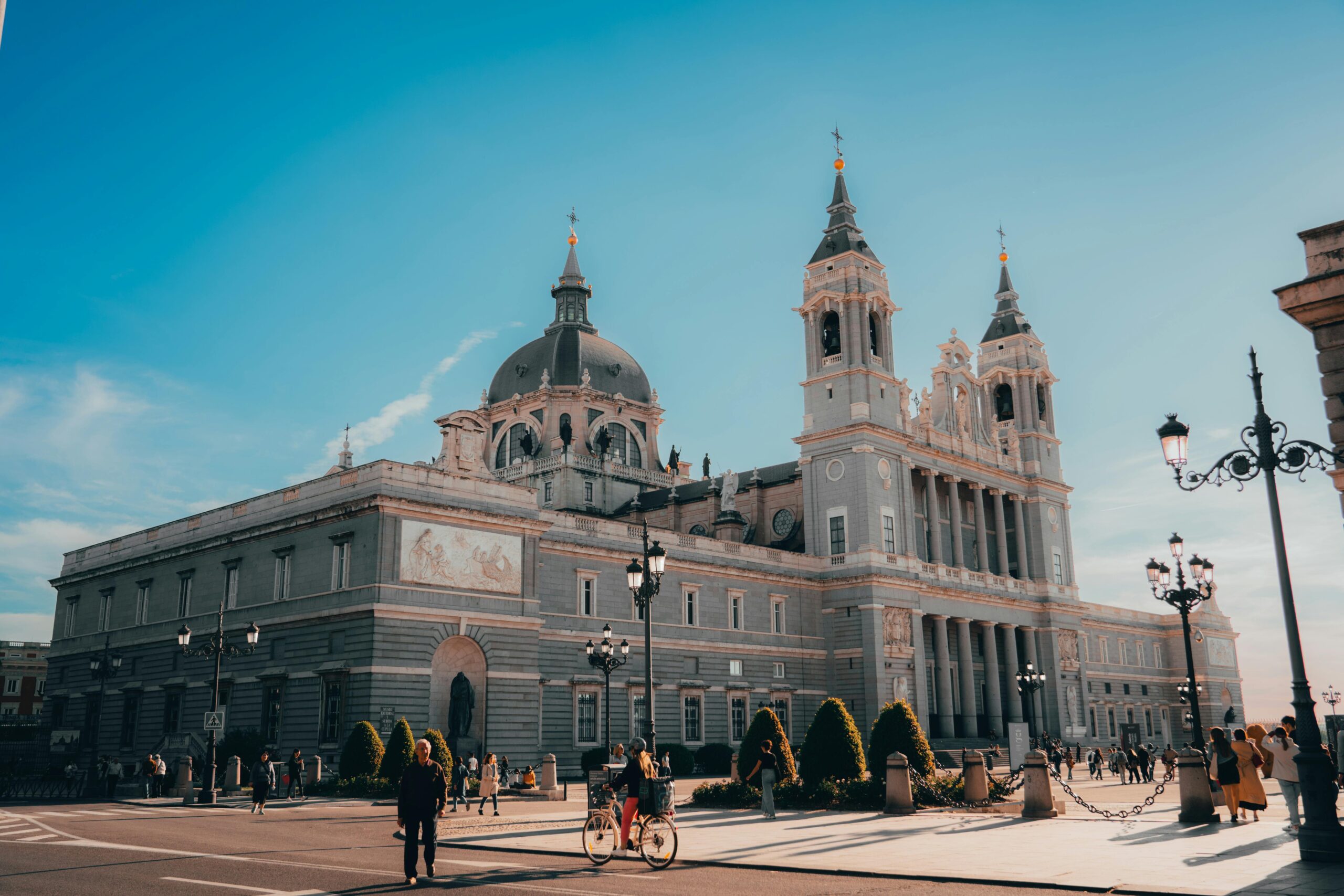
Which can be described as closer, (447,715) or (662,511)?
(447,715)

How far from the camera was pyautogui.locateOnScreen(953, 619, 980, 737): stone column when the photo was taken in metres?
61.8

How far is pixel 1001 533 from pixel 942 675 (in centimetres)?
1265

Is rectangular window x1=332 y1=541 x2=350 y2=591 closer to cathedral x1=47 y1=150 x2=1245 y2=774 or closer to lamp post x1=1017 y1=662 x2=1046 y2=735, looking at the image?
cathedral x1=47 y1=150 x2=1245 y2=774

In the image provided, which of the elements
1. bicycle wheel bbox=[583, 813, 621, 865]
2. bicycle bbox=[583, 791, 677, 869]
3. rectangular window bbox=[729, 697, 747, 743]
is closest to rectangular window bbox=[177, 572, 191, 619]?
rectangular window bbox=[729, 697, 747, 743]

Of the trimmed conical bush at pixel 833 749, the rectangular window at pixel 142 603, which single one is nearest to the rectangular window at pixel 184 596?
the rectangular window at pixel 142 603

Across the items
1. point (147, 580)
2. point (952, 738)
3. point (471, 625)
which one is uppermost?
point (147, 580)

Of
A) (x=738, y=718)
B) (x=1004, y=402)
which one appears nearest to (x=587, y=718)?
(x=738, y=718)

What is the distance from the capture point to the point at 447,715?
40.4 meters

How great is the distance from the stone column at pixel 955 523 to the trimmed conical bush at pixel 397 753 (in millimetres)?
40588

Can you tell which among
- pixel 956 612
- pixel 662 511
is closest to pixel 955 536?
pixel 956 612

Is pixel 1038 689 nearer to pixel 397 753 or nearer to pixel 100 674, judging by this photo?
pixel 397 753

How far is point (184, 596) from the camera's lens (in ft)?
156

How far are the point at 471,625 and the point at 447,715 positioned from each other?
3.38 meters

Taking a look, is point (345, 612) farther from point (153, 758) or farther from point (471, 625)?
point (153, 758)
